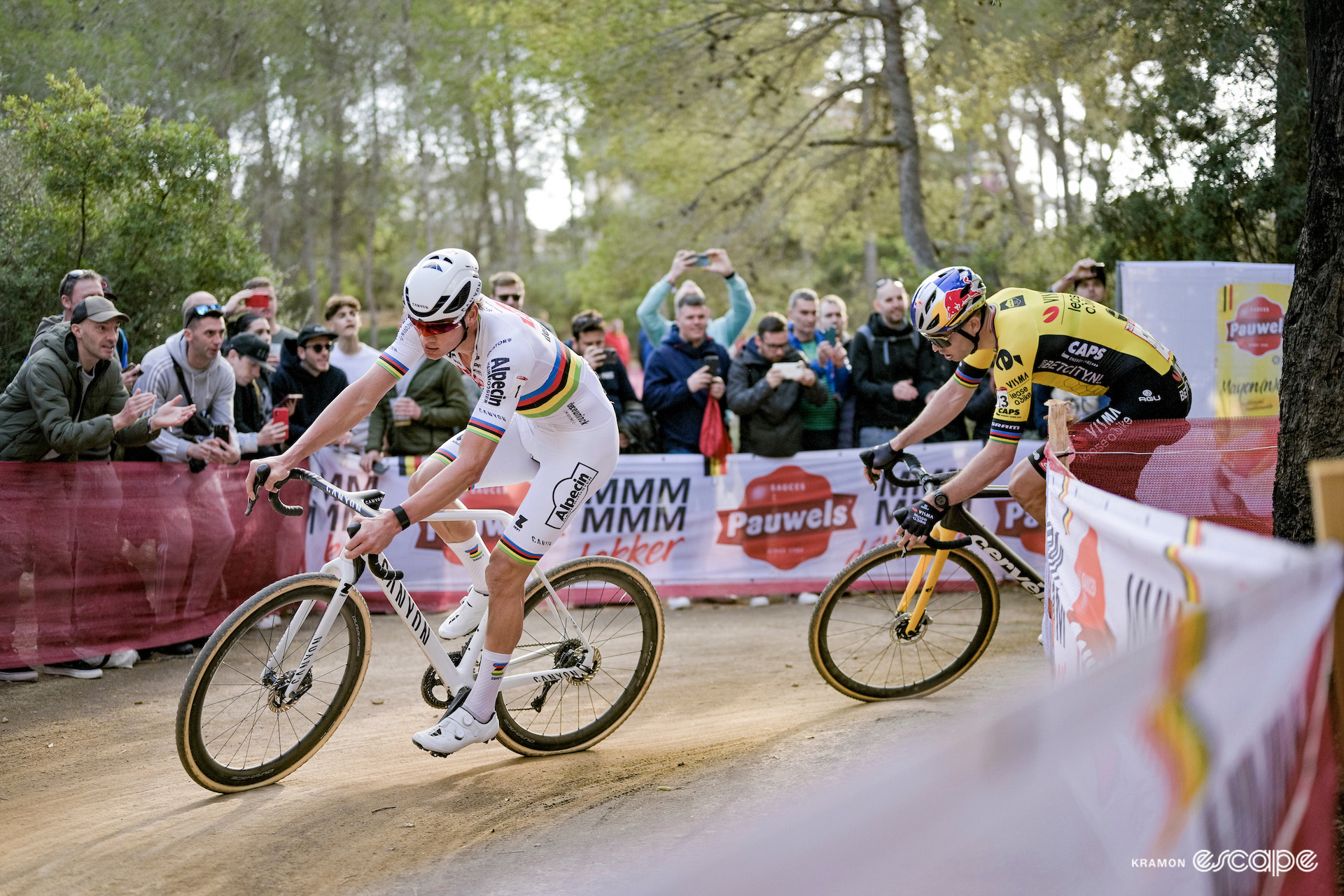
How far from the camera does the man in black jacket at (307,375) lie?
8.30m

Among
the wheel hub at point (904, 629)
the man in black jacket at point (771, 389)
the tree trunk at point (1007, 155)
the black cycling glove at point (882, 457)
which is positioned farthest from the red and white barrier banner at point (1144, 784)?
the tree trunk at point (1007, 155)

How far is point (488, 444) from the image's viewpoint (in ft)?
14.4

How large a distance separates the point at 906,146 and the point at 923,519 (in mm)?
11792

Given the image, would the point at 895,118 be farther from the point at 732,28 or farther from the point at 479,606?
the point at 479,606

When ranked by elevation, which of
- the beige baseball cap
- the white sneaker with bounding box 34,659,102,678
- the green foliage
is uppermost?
the green foliage

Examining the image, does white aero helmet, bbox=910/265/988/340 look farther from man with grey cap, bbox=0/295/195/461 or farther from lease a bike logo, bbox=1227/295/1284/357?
lease a bike logo, bbox=1227/295/1284/357

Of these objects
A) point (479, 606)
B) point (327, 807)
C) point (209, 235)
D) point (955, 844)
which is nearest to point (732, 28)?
point (209, 235)

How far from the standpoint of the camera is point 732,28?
1536 cm

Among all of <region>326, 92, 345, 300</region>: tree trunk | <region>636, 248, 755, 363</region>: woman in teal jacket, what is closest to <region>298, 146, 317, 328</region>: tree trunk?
<region>326, 92, 345, 300</region>: tree trunk

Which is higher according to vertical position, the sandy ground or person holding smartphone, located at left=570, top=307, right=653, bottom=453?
person holding smartphone, located at left=570, top=307, right=653, bottom=453

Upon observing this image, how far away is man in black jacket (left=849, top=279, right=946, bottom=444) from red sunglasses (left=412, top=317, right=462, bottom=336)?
5375 mm

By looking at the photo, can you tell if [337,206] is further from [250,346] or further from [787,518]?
[787,518]

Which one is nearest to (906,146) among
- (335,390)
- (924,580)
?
(335,390)

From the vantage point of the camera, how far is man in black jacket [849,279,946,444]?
919 centimetres
